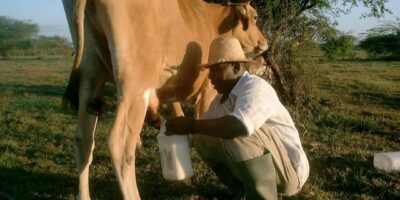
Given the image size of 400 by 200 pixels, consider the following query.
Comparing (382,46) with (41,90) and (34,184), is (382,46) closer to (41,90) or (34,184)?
(41,90)

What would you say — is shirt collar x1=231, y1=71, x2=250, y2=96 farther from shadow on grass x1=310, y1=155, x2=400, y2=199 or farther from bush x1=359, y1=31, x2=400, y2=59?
bush x1=359, y1=31, x2=400, y2=59

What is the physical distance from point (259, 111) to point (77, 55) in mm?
1539

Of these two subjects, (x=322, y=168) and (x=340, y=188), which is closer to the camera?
(x=340, y=188)

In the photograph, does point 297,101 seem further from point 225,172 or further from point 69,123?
Result: point 225,172

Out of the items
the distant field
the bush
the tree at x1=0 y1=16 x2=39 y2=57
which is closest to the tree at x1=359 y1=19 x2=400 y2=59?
the bush

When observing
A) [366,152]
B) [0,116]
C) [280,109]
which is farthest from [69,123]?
[280,109]

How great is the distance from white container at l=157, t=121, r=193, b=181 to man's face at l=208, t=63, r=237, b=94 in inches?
18.0

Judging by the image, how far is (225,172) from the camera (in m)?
4.16

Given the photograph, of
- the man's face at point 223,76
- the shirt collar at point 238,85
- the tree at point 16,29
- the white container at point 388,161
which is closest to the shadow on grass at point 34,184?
the man's face at point 223,76

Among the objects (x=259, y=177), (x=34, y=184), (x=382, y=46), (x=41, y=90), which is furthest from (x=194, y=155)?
(x=382, y=46)

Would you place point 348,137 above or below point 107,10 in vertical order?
below

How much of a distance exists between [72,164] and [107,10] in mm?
2243

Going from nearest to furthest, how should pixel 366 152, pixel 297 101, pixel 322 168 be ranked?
pixel 322 168
pixel 366 152
pixel 297 101

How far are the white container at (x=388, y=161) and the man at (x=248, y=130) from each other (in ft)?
5.40
